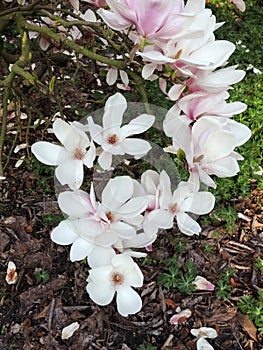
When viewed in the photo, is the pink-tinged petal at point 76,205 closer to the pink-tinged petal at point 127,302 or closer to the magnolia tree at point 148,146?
the magnolia tree at point 148,146

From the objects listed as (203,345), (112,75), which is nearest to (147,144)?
(112,75)

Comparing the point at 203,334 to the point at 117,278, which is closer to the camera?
the point at 117,278

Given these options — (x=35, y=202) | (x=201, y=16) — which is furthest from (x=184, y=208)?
(x=35, y=202)

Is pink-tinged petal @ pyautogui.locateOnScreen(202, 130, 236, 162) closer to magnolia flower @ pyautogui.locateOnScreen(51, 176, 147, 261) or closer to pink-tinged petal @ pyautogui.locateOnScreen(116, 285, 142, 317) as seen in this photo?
magnolia flower @ pyautogui.locateOnScreen(51, 176, 147, 261)

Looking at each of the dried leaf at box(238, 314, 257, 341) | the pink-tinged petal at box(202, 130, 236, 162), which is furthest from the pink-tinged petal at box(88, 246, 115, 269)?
the dried leaf at box(238, 314, 257, 341)

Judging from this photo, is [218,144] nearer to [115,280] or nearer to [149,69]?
[149,69]

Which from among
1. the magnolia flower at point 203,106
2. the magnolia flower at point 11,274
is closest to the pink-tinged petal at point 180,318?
the magnolia flower at point 11,274
